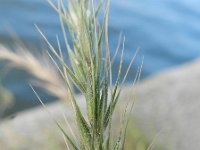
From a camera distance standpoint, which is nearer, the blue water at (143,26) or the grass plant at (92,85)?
the grass plant at (92,85)

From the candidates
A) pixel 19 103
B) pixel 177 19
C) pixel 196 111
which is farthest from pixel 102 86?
pixel 177 19

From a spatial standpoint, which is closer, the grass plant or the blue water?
the grass plant

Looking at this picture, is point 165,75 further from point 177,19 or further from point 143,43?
point 177,19

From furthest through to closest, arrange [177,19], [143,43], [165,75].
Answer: [177,19], [143,43], [165,75]

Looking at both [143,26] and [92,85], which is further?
[143,26]

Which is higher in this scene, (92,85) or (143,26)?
(92,85)

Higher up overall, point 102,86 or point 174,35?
point 102,86

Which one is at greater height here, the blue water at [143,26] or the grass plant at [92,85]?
the grass plant at [92,85]

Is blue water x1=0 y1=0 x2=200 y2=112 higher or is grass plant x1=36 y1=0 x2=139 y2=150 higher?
grass plant x1=36 y1=0 x2=139 y2=150
